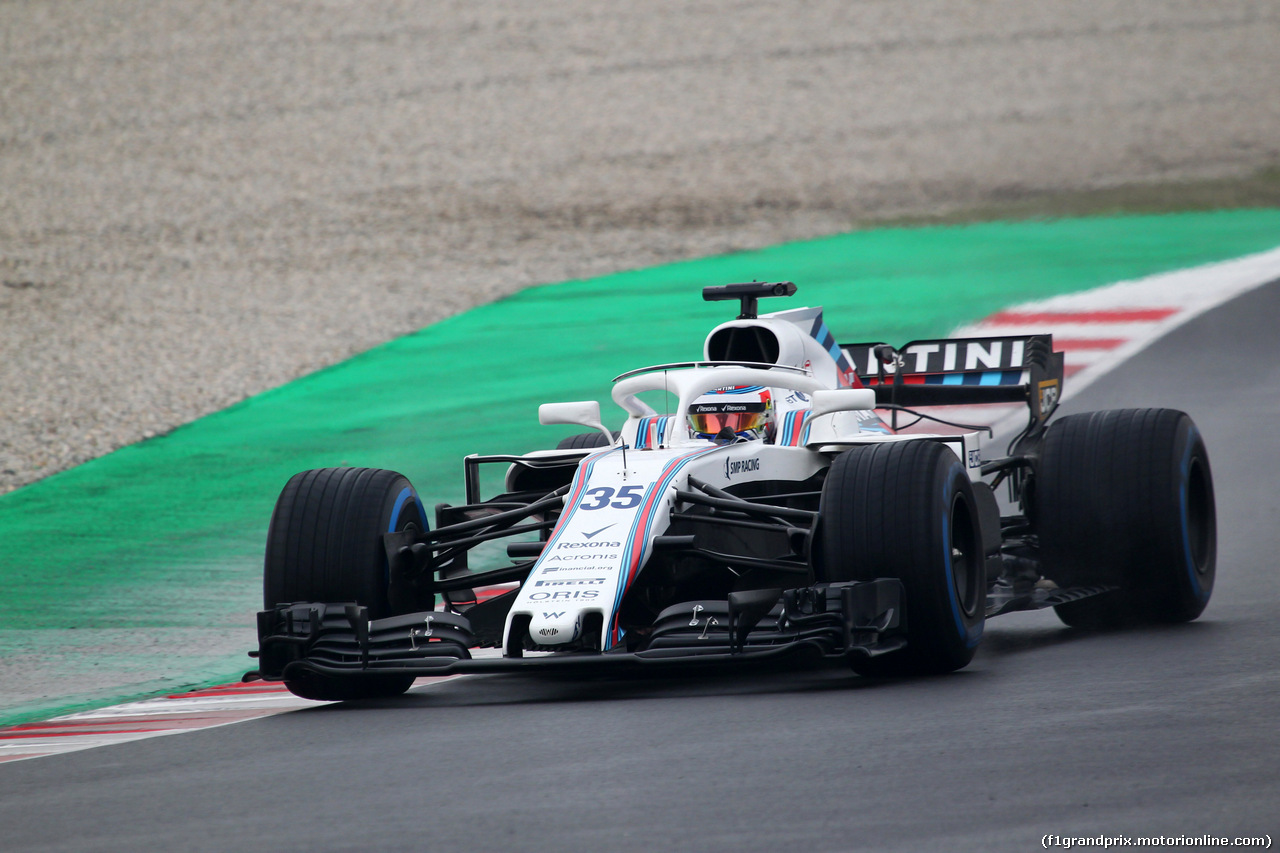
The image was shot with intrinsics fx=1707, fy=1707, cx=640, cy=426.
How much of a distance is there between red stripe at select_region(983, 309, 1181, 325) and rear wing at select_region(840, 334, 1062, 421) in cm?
795

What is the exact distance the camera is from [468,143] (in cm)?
3155

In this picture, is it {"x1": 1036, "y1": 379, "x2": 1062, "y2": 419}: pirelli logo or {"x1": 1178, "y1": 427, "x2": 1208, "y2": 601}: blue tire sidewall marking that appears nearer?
{"x1": 1178, "y1": 427, "x2": 1208, "y2": 601}: blue tire sidewall marking

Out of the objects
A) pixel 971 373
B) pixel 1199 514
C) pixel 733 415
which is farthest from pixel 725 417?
pixel 1199 514

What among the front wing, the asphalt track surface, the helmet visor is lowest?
the asphalt track surface

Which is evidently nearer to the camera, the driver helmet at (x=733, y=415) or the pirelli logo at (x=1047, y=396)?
the driver helmet at (x=733, y=415)

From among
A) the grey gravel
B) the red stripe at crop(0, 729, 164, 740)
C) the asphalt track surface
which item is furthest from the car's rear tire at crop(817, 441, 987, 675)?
the grey gravel

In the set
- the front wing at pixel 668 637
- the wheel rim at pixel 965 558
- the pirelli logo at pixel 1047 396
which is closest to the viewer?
the front wing at pixel 668 637

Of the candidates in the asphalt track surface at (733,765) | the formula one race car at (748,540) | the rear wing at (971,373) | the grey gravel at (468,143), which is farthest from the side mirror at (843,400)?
the grey gravel at (468,143)

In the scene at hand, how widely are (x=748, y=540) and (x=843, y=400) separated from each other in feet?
2.89

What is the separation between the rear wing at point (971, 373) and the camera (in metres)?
10.4

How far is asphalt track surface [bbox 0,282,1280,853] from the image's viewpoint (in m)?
5.00

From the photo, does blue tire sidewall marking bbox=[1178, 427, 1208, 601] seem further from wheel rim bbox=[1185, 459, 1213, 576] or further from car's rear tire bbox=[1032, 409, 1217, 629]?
wheel rim bbox=[1185, 459, 1213, 576]

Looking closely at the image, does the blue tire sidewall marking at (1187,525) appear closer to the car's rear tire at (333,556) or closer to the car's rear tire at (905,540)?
the car's rear tire at (905,540)

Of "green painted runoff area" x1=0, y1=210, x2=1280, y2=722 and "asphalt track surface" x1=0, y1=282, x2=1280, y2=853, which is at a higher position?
"green painted runoff area" x1=0, y1=210, x2=1280, y2=722
